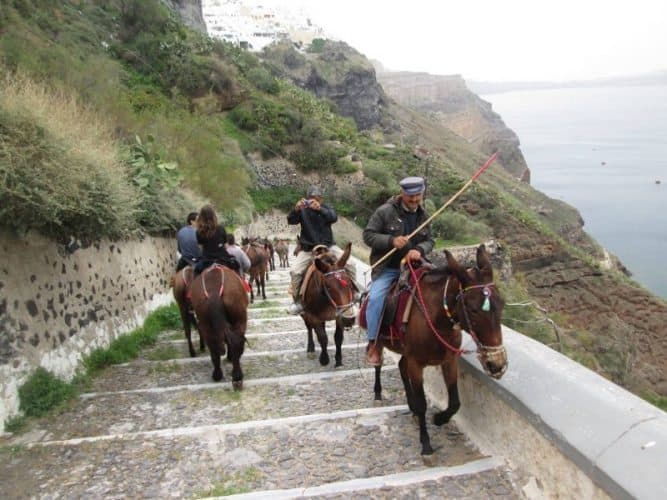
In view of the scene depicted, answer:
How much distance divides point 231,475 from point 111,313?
456cm

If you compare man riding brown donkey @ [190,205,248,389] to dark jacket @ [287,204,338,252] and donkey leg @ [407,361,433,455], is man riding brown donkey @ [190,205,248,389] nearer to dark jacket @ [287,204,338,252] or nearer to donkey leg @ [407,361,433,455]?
dark jacket @ [287,204,338,252]

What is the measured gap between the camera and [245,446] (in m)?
4.71

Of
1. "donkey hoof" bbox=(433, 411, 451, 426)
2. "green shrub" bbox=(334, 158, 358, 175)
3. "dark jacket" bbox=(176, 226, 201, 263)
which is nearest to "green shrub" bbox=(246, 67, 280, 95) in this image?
"green shrub" bbox=(334, 158, 358, 175)

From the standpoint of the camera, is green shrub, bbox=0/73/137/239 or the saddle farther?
green shrub, bbox=0/73/137/239

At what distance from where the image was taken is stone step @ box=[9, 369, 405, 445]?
209 inches

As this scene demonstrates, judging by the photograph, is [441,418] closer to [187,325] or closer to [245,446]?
[245,446]

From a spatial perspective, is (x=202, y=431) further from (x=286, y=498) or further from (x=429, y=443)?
(x=429, y=443)

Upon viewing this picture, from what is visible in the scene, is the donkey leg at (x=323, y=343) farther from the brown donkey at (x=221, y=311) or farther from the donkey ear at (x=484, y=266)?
the donkey ear at (x=484, y=266)

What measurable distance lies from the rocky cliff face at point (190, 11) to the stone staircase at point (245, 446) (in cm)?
7506

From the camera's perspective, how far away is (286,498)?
3.77 meters

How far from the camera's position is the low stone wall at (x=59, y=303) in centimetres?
514

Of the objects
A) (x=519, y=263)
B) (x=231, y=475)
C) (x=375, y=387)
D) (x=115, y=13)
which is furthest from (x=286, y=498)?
(x=115, y=13)

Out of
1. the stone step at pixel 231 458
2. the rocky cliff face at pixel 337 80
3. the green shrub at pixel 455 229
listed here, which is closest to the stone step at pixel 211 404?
the stone step at pixel 231 458

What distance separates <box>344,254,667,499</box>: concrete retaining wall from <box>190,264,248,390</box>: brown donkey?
2918 mm
